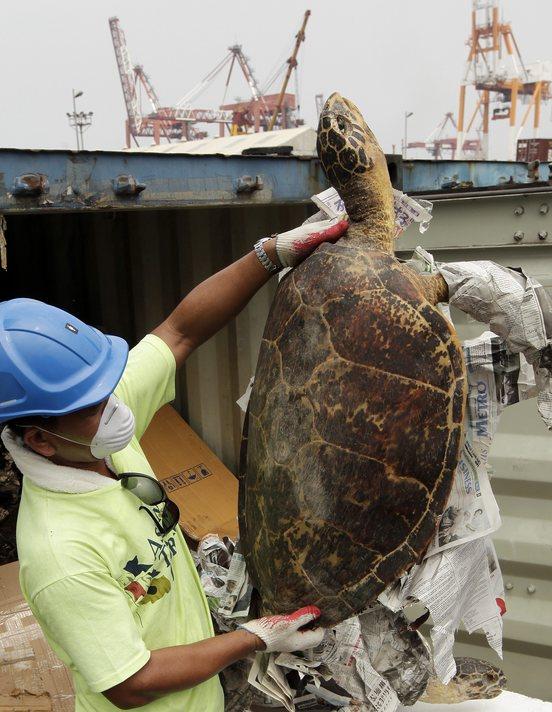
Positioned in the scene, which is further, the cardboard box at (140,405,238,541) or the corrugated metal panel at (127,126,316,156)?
the corrugated metal panel at (127,126,316,156)

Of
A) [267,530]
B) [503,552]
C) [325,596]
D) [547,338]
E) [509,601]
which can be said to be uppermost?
[547,338]

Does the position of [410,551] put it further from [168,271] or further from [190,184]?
[168,271]

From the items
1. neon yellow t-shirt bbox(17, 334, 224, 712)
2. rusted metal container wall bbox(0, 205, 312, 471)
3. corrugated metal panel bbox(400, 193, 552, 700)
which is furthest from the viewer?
rusted metal container wall bbox(0, 205, 312, 471)

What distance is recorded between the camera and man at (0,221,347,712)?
1201 mm

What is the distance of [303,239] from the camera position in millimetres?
1583

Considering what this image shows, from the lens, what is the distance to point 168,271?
407 centimetres

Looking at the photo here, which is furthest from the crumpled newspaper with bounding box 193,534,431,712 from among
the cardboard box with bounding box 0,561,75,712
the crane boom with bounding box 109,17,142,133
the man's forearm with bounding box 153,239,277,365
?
the crane boom with bounding box 109,17,142,133

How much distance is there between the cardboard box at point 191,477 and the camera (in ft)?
11.7

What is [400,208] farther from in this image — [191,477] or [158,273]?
[158,273]

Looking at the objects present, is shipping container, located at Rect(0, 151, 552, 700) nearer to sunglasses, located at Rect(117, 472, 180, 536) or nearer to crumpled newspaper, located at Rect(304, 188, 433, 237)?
crumpled newspaper, located at Rect(304, 188, 433, 237)

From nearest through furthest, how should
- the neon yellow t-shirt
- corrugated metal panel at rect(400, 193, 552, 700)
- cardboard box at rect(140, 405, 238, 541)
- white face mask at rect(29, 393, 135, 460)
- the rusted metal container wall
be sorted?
the neon yellow t-shirt
white face mask at rect(29, 393, 135, 460)
corrugated metal panel at rect(400, 193, 552, 700)
cardboard box at rect(140, 405, 238, 541)
the rusted metal container wall

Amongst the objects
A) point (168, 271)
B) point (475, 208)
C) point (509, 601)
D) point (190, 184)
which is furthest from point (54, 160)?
point (509, 601)

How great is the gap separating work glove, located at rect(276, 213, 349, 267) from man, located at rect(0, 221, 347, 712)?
0.46 metres

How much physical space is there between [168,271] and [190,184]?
1580 millimetres
